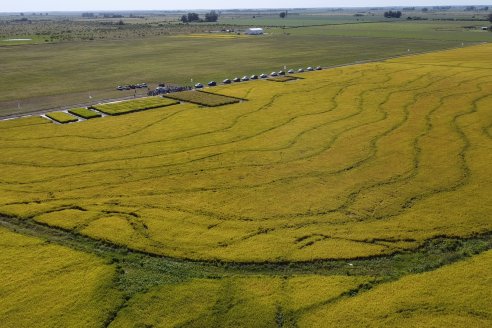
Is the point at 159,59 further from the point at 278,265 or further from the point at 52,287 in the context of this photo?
the point at 278,265

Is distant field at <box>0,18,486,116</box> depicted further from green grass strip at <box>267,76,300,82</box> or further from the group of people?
green grass strip at <box>267,76,300,82</box>

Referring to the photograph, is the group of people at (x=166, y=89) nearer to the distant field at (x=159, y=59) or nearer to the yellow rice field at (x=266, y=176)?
the distant field at (x=159, y=59)

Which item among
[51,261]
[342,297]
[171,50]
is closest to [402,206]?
[342,297]

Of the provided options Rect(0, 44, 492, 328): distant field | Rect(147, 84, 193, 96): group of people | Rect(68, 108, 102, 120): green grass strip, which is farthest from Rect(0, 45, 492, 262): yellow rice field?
Rect(147, 84, 193, 96): group of people

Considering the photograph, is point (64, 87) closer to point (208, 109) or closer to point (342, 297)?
point (208, 109)

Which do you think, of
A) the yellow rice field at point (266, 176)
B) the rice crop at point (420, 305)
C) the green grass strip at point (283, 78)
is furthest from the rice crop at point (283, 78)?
the rice crop at point (420, 305)
